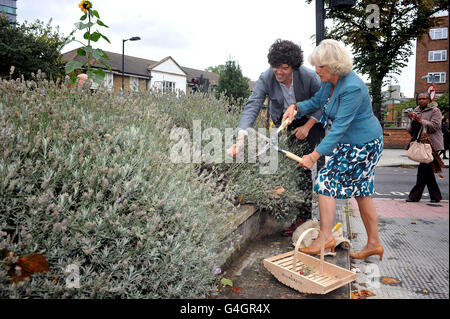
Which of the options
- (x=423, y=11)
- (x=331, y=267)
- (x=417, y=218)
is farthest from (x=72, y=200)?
(x=423, y=11)

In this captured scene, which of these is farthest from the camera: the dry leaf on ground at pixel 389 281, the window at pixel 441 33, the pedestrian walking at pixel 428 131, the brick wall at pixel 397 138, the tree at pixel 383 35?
the brick wall at pixel 397 138

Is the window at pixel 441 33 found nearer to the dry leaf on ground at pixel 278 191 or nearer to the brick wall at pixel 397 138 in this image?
the dry leaf on ground at pixel 278 191

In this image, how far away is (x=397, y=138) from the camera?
933 inches

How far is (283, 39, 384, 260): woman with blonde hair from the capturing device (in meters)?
2.65

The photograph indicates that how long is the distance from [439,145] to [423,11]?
21.1ft

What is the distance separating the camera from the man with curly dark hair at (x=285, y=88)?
10.6 feet

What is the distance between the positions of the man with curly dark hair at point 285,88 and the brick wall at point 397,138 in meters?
22.2

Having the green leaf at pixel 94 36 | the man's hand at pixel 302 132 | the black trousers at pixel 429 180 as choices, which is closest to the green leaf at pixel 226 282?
the man's hand at pixel 302 132

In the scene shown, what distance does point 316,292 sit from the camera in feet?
7.45

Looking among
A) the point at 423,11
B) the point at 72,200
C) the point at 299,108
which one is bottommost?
the point at 72,200

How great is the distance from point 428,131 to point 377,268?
13.6ft

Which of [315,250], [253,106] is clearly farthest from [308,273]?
[253,106]

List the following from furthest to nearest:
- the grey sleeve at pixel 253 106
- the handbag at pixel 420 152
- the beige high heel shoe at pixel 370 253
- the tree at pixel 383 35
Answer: the tree at pixel 383 35 < the handbag at pixel 420 152 < the grey sleeve at pixel 253 106 < the beige high heel shoe at pixel 370 253
